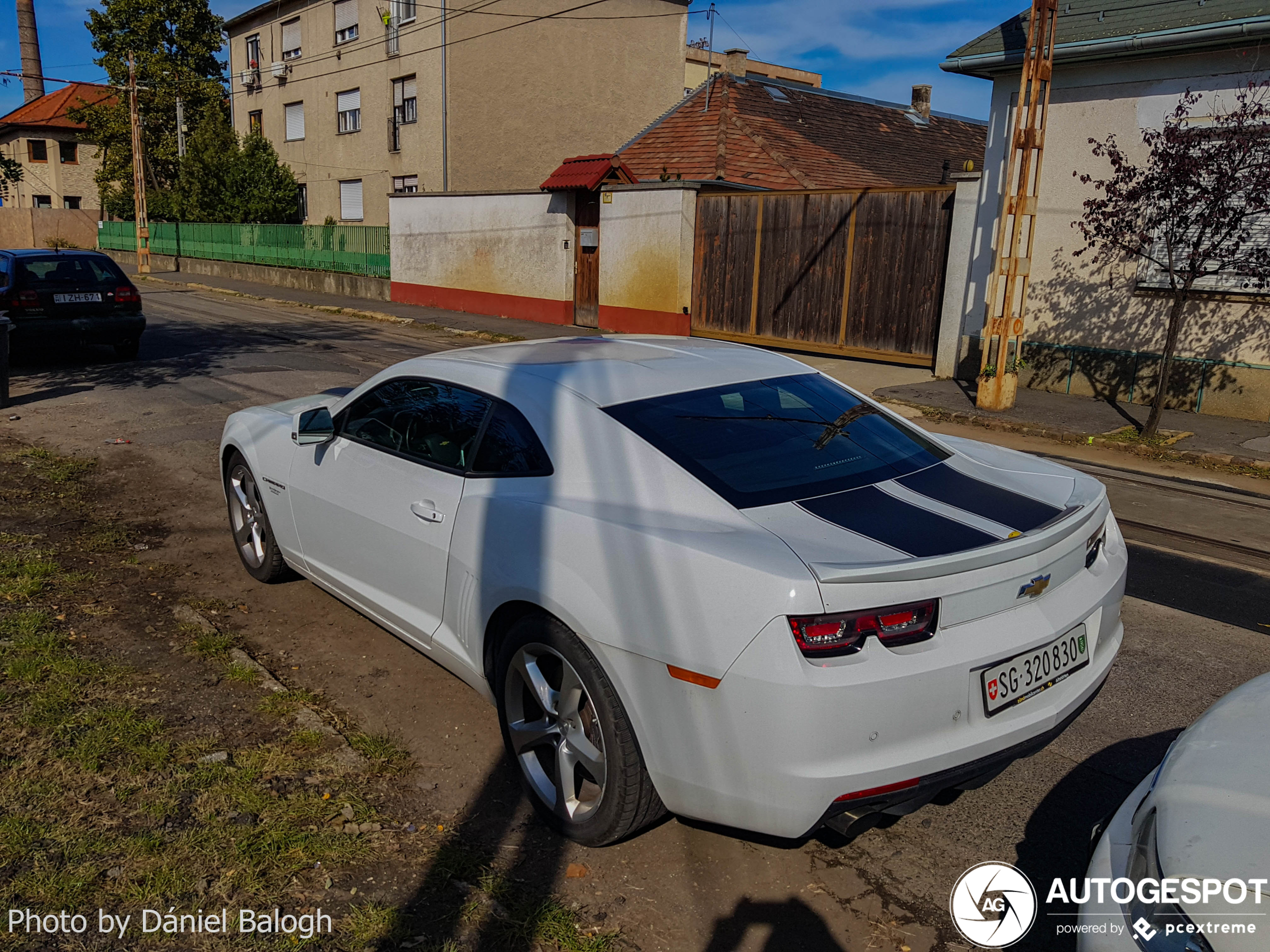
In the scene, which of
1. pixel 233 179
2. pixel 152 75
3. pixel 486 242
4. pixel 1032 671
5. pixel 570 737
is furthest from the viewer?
pixel 152 75

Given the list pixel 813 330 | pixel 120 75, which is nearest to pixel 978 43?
pixel 813 330

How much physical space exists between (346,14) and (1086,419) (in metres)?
30.0

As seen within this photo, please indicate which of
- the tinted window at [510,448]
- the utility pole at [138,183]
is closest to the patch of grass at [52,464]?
the tinted window at [510,448]

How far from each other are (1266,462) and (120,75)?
47.1 m

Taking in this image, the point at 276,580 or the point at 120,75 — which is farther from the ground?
the point at 120,75

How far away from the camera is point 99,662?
4441 millimetres

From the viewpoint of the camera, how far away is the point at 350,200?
1341 inches

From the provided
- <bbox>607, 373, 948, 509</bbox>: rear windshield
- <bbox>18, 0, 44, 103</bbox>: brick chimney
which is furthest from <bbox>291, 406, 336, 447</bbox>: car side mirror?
<bbox>18, 0, 44, 103</bbox>: brick chimney

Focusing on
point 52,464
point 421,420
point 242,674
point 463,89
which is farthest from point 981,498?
point 463,89

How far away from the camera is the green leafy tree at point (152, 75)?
42688 mm

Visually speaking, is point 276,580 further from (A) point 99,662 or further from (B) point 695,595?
(B) point 695,595

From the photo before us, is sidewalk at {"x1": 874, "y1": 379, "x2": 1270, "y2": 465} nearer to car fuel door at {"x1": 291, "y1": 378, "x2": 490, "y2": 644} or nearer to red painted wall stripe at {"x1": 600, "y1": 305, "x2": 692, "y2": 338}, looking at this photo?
red painted wall stripe at {"x1": 600, "y1": 305, "x2": 692, "y2": 338}

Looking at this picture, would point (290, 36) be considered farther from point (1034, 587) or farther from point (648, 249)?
point (1034, 587)

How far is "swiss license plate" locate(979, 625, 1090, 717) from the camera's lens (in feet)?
9.30
